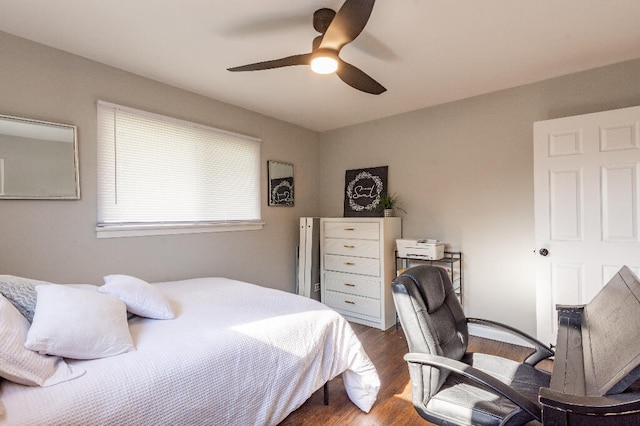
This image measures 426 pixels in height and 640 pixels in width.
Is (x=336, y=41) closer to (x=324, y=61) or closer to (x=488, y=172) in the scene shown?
(x=324, y=61)

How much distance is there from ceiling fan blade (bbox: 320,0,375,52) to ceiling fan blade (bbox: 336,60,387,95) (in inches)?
8.2

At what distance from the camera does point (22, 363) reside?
1097mm

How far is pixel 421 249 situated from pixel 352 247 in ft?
2.43

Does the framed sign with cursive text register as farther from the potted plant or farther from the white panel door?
the white panel door

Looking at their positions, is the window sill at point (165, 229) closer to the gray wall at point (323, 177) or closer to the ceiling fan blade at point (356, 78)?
the gray wall at point (323, 177)

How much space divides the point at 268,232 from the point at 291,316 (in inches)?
72.8

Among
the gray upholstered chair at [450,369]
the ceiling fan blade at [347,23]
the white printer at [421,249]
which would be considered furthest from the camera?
the white printer at [421,249]

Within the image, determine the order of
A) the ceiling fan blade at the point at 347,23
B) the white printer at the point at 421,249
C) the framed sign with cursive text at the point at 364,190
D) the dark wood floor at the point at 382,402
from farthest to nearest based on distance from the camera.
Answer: the framed sign with cursive text at the point at 364,190 → the white printer at the point at 421,249 → the dark wood floor at the point at 382,402 → the ceiling fan blade at the point at 347,23

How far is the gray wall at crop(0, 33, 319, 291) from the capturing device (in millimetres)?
2006

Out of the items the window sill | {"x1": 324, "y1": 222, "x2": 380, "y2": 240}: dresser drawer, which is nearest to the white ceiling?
the window sill

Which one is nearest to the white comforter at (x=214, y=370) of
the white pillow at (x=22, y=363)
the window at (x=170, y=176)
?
the white pillow at (x=22, y=363)

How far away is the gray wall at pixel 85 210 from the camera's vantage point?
79.0 inches

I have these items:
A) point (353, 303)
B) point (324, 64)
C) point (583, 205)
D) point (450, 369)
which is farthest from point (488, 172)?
point (450, 369)

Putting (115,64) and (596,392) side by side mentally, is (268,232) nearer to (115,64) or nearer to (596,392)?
(115,64)
